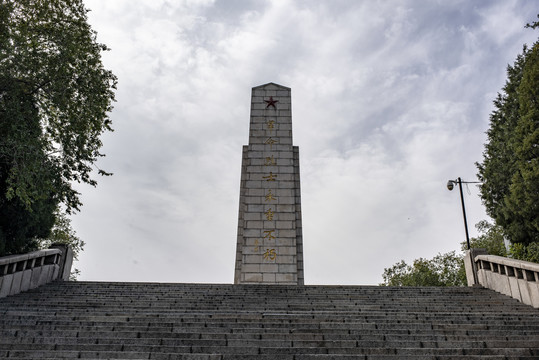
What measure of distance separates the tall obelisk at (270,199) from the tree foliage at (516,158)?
7.55 m

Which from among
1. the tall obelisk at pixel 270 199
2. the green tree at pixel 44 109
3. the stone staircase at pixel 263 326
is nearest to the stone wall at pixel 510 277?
the stone staircase at pixel 263 326

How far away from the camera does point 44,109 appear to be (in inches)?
471

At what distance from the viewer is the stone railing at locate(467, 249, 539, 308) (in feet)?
30.0

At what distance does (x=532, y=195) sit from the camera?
43.3 ft

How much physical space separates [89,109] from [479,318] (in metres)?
11.5

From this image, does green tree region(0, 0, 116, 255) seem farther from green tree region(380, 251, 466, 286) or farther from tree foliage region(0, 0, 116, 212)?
green tree region(380, 251, 466, 286)

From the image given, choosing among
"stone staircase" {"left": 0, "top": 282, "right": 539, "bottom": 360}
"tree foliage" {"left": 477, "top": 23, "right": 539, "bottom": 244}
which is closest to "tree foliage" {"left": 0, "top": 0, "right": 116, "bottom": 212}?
"stone staircase" {"left": 0, "top": 282, "right": 539, "bottom": 360}

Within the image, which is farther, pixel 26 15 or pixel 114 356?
pixel 26 15

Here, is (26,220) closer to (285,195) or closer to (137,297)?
(137,297)

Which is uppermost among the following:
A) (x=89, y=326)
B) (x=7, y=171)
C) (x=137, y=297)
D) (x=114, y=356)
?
(x=7, y=171)

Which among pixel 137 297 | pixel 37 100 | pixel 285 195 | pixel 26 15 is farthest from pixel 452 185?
pixel 26 15

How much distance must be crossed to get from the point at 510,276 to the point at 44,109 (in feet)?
42.4

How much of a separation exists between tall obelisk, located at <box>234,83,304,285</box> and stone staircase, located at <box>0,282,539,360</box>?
5.43 m

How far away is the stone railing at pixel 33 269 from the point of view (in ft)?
32.6
